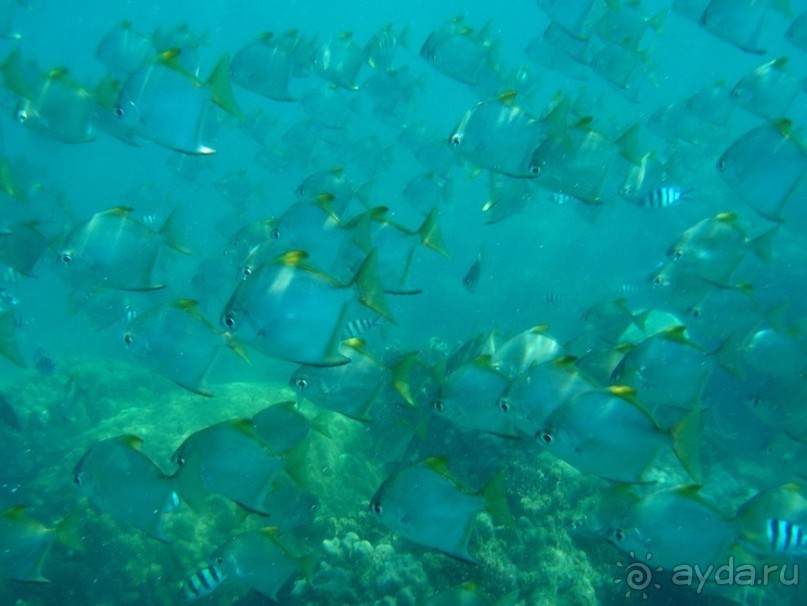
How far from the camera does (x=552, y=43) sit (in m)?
7.94

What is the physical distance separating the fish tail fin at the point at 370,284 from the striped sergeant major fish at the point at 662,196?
4878 mm

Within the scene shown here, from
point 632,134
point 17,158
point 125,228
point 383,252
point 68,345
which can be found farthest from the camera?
point 68,345

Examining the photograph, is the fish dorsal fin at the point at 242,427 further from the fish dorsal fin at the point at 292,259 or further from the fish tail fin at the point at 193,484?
the fish dorsal fin at the point at 292,259

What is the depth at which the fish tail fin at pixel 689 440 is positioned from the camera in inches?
123

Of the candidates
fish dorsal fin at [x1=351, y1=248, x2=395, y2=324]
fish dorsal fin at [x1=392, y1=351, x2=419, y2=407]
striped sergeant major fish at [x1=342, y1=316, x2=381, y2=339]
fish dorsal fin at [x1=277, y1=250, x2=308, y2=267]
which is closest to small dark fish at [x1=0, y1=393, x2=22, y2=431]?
striped sergeant major fish at [x1=342, y1=316, x2=381, y2=339]

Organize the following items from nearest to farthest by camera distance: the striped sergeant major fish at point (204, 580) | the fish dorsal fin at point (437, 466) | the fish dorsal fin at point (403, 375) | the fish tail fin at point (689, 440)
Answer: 1. the fish tail fin at point (689, 440)
2. the fish dorsal fin at point (437, 466)
3. the striped sergeant major fish at point (204, 580)
4. the fish dorsal fin at point (403, 375)

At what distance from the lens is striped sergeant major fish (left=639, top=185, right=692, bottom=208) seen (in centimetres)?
646

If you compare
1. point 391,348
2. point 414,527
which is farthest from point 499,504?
point 391,348

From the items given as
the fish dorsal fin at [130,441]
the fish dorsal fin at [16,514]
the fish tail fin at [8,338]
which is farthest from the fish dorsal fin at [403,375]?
the fish tail fin at [8,338]

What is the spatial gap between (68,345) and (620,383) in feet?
74.1

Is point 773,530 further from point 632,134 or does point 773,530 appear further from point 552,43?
point 552,43

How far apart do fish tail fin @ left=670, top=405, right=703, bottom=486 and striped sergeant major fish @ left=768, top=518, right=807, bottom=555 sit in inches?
65.1

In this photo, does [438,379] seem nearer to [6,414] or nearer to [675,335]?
[675,335]

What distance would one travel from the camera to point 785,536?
419 centimetres
